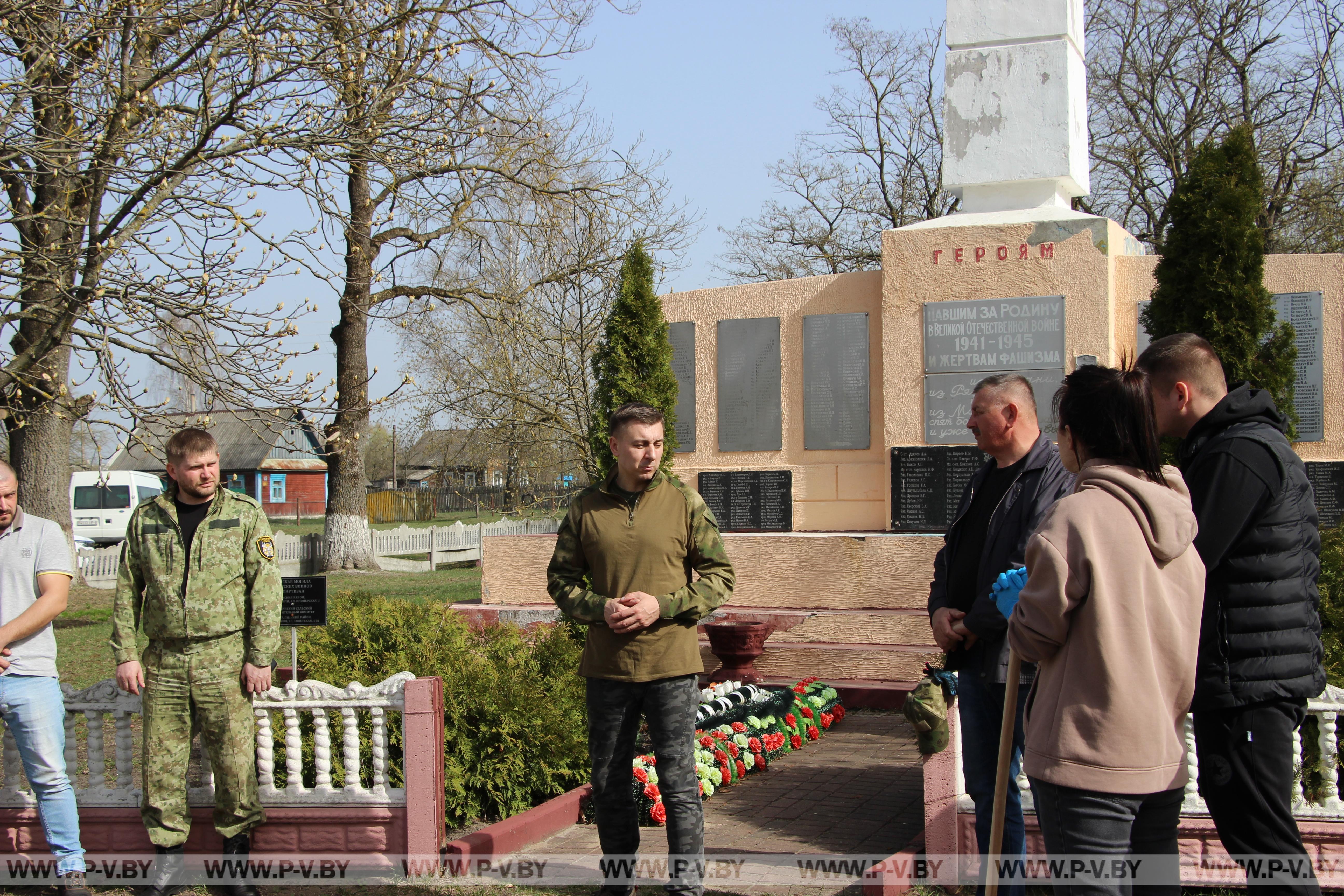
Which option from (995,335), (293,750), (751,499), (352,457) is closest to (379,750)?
(293,750)

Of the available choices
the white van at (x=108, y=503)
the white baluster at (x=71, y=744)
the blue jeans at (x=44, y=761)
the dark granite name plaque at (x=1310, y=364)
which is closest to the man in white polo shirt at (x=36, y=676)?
the blue jeans at (x=44, y=761)

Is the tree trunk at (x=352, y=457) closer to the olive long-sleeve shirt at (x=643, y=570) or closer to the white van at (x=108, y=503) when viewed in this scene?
the white van at (x=108, y=503)

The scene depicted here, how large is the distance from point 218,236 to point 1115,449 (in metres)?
6.62

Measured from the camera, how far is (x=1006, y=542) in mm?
3455

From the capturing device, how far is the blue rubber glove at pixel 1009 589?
2941mm

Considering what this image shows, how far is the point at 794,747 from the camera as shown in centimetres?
648

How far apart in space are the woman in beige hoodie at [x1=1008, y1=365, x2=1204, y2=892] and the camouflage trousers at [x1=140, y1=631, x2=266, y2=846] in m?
2.94

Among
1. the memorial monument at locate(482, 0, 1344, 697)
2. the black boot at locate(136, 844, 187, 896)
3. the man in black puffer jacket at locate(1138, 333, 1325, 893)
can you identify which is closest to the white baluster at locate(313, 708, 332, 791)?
the black boot at locate(136, 844, 187, 896)

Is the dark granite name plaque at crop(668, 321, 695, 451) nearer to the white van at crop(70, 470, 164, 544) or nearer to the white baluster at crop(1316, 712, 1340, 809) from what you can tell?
the white baluster at crop(1316, 712, 1340, 809)

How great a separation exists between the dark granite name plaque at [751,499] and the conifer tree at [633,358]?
0.83m

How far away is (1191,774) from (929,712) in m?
1.03

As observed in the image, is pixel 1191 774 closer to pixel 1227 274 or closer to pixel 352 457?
pixel 1227 274

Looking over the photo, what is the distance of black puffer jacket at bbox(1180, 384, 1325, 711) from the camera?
8.93 ft

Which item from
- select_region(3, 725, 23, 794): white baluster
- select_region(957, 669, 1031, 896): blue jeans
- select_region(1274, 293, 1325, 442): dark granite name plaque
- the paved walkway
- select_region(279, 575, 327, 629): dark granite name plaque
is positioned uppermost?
select_region(1274, 293, 1325, 442): dark granite name plaque
